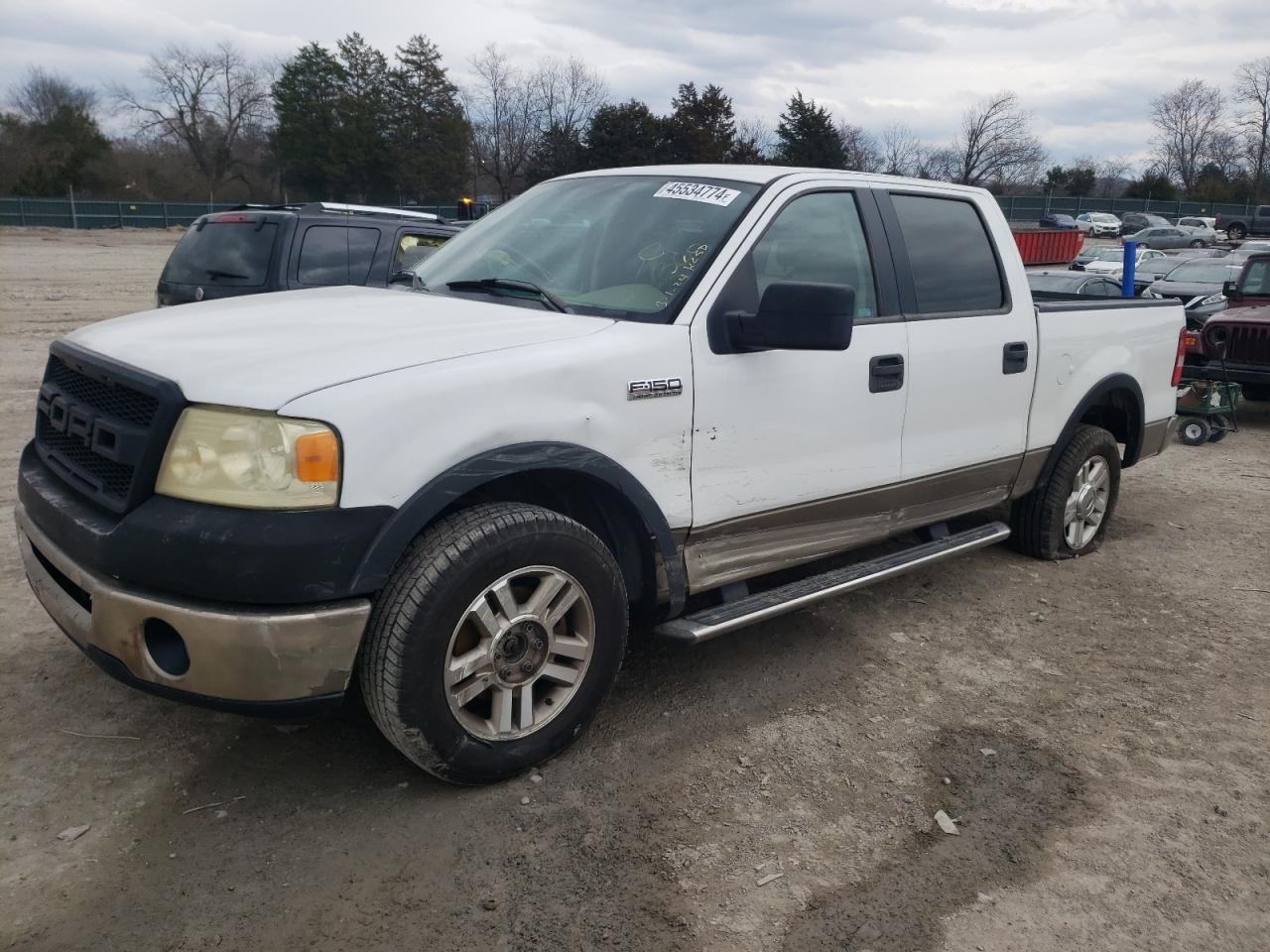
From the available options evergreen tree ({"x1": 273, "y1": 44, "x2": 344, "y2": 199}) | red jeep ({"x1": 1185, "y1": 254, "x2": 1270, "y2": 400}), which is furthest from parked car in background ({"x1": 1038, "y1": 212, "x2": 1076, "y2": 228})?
red jeep ({"x1": 1185, "y1": 254, "x2": 1270, "y2": 400})

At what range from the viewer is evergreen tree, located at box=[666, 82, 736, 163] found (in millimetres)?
49281

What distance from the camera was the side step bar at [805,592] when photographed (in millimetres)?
3625

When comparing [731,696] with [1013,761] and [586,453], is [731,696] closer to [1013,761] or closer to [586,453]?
[1013,761]

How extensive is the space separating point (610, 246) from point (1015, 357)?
6.94 feet

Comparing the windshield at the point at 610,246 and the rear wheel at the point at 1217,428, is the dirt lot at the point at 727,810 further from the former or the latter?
the rear wheel at the point at 1217,428

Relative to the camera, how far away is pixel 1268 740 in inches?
149

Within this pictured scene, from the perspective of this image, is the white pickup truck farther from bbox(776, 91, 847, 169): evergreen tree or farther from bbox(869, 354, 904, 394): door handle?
bbox(776, 91, 847, 169): evergreen tree

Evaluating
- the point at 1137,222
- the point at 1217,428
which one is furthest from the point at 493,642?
the point at 1137,222

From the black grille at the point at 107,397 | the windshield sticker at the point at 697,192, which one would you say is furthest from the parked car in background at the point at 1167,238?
the black grille at the point at 107,397

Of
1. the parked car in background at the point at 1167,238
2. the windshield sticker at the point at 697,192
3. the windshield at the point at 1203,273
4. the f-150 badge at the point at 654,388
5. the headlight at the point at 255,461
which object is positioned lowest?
the headlight at the point at 255,461

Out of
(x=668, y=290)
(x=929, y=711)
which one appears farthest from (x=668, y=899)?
(x=668, y=290)

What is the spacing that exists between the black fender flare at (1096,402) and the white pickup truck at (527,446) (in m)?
0.63

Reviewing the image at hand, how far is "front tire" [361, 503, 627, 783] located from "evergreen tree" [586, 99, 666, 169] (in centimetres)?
4705

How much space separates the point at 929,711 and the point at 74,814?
2908 millimetres
